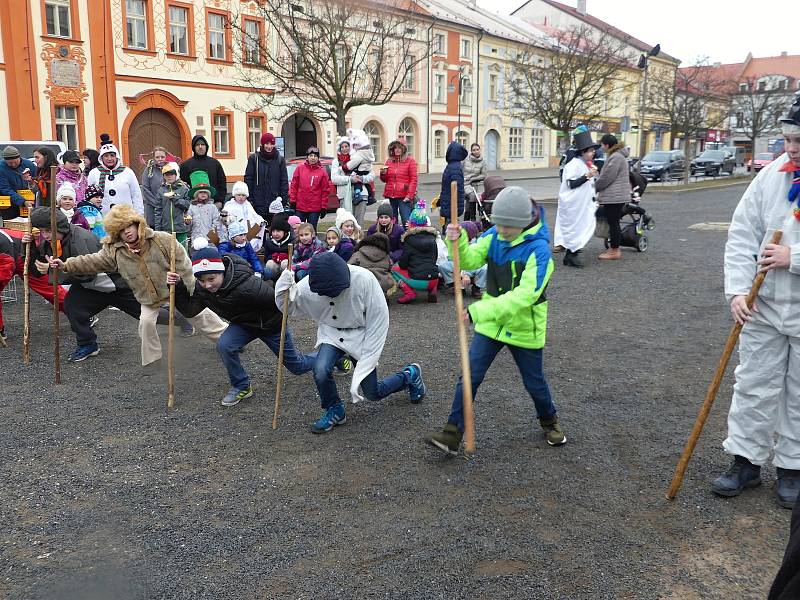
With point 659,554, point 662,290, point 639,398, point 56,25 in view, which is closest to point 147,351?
point 639,398

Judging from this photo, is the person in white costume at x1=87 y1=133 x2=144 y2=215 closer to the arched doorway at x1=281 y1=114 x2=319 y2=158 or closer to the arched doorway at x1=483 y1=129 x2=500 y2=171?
the arched doorway at x1=281 y1=114 x2=319 y2=158

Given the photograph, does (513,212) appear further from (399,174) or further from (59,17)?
(59,17)

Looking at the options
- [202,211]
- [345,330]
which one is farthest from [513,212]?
[202,211]

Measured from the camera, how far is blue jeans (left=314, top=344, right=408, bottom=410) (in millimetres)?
5000

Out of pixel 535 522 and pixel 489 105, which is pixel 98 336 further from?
pixel 489 105

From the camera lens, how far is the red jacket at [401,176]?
476 inches

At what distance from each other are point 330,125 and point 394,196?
24.8m

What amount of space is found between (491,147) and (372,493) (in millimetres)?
46881

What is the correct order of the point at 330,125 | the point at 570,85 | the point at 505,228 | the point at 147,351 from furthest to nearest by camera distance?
1. the point at 330,125
2. the point at 570,85
3. the point at 147,351
4. the point at 505,228

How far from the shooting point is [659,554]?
11.5ft

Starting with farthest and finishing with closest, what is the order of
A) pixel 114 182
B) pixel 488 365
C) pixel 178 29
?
pixel 178 29 → pixel 114 182 → pixel 488 365

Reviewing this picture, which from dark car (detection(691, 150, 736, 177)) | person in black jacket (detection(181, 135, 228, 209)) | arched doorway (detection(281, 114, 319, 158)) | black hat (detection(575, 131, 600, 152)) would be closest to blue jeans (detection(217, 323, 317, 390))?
person in black jacket (detection(181, 135, 228, 209))

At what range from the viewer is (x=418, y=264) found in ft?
29.7

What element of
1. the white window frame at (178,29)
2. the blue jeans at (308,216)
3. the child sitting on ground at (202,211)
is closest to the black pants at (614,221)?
the blue jeans at (308,216)
